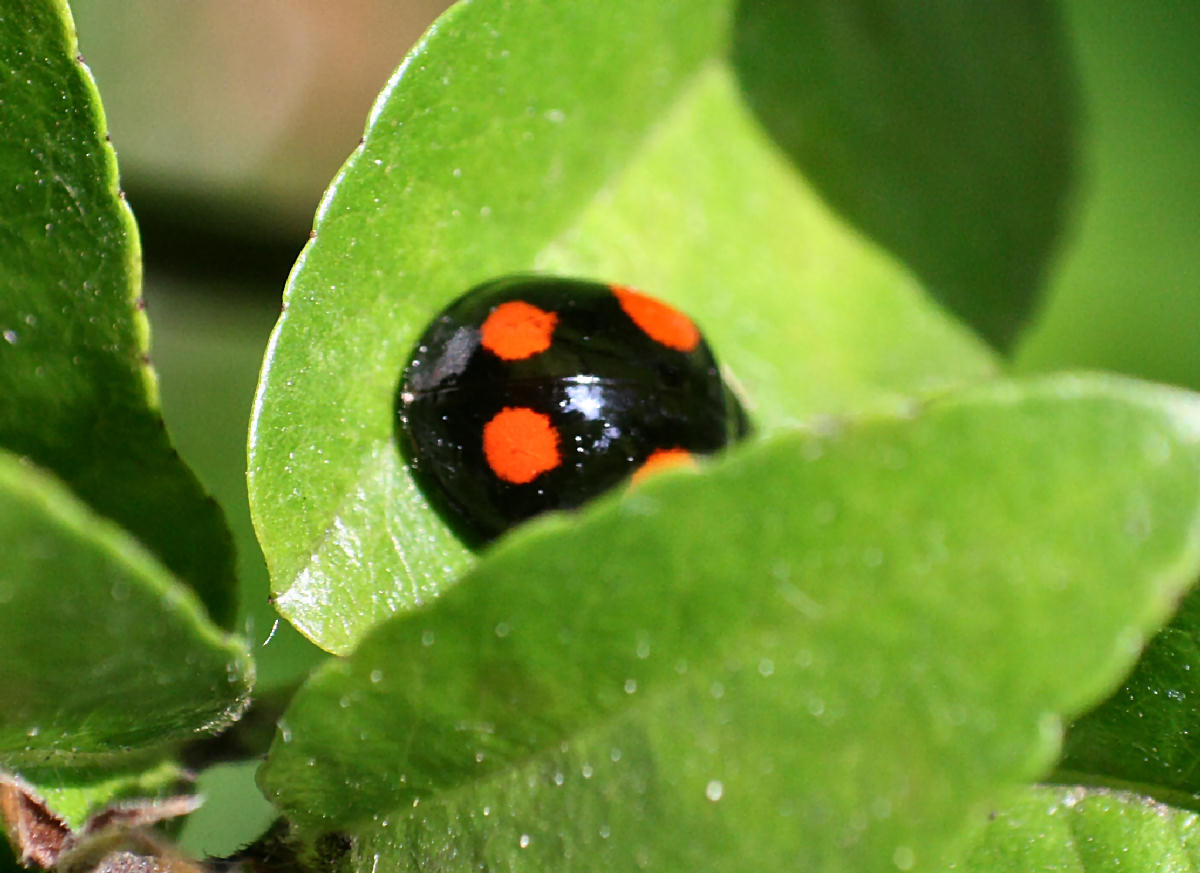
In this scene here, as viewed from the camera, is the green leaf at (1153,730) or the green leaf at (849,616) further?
the green leaf at (1153,730)

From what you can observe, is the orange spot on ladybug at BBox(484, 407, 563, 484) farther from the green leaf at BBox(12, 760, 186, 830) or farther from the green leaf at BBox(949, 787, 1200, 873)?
the green leaf at BBox(949, 787, 1200, 873)

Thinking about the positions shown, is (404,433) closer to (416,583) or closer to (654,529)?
(416,583)

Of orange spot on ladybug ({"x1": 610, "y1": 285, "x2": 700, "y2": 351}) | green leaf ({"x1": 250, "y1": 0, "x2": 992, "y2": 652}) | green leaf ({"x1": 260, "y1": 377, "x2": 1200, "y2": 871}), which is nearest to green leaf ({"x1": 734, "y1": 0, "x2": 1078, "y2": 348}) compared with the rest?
green leaf ({"x1": 250, "y1": 0, "x2": 992, "y2": 652})

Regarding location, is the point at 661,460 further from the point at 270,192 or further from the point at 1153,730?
the point at 270,192

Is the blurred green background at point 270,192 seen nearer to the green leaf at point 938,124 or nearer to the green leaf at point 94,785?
the green leaf at point 938,124

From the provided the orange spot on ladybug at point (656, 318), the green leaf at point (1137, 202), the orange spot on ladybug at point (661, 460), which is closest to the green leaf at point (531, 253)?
the orange spot on ladybug at point (656, 318)

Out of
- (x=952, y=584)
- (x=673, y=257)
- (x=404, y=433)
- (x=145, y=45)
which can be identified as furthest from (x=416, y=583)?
(x=145, y=45)

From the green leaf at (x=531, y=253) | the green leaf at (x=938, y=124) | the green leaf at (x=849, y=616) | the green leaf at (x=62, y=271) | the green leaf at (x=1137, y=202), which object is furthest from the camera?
the green leaf at (x=1137, y=202)

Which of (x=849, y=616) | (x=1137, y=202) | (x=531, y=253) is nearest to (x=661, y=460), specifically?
(x=531, y=253)
